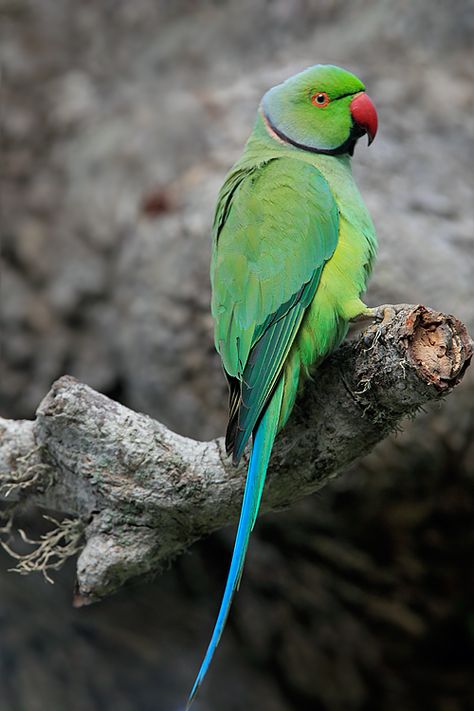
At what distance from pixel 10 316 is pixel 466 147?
2525mm

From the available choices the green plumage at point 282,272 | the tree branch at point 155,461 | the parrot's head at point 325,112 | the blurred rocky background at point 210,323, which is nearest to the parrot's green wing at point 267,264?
the green plumage at point 282,272

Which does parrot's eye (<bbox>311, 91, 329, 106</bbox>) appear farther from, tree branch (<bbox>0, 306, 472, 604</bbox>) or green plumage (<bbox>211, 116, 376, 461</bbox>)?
tree branch (<bbox>0, 306, 472, 604</bbox>)

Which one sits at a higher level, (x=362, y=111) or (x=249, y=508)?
(x=362, y=111)

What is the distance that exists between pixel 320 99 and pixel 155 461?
132 cm

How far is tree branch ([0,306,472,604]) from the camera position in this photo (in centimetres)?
224

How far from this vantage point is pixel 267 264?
238cm

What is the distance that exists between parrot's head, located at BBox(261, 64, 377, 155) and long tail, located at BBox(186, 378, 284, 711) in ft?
3.31

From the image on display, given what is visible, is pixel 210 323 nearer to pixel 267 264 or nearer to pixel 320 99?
pixel 320 99

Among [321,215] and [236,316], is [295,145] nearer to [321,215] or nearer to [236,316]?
[321,215]

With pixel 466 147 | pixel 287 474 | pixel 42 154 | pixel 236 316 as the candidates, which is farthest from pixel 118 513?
pixel 42 154

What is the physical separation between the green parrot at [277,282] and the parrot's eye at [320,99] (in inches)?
8.3

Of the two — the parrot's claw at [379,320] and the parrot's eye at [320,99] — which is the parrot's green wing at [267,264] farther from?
the parrot's eye at [320,99]

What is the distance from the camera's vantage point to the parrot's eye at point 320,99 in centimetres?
273

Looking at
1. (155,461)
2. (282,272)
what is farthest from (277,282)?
(155,461)
